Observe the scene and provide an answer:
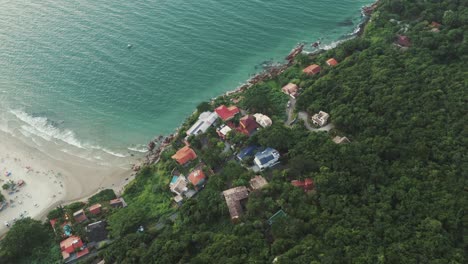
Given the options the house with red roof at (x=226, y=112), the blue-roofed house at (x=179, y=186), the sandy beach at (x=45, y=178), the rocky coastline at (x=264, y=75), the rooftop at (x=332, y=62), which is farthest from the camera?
the rooftop at (x=332, y=62)

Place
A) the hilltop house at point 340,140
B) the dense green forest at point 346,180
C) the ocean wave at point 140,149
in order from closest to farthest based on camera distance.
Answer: the dense green forest at point 346,180, the hilltop house at point 340,140, the ocean wave at point 140,149

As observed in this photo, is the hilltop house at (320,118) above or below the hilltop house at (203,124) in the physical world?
below

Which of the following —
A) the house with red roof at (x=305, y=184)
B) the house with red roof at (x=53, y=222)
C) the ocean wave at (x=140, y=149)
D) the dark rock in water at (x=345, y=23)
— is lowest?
the house with red roof at (x=305, y=184)

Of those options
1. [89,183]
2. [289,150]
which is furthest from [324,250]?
[89,183]

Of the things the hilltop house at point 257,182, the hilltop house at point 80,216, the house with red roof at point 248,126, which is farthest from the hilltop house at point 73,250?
the house with red roof at point 248,126

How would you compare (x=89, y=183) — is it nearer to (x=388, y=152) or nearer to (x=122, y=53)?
(x=122, y=53)

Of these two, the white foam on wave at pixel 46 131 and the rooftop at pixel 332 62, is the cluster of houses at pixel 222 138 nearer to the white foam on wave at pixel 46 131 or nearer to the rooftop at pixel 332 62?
the white foam on wave at pixel 46 131

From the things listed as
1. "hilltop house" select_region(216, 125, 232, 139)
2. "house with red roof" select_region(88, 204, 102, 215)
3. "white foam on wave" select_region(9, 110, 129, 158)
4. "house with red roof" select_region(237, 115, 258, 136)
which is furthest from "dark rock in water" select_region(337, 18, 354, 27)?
"house with red roof" select_region(88, 204, 102, 215)

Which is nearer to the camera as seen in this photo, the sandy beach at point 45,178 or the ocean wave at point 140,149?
the sandy beach at point 45,178
